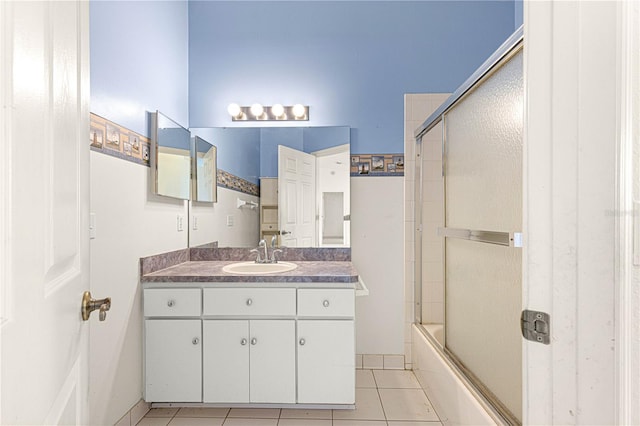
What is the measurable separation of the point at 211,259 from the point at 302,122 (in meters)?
1.16

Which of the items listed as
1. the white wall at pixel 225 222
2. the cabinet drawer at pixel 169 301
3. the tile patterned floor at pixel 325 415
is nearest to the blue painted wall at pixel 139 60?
the white wall at pixel 225 222

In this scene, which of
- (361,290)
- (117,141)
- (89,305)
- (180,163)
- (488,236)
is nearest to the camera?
(89,305)

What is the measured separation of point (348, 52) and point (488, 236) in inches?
69.3

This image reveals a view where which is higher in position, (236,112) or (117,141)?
(236,112)

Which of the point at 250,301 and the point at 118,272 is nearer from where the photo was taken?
the point at 118,272

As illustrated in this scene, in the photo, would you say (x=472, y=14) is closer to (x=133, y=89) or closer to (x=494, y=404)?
(x=133, y=89)

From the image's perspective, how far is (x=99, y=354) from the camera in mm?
1563

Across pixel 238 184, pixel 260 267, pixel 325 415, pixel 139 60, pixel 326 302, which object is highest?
pixel 139 60

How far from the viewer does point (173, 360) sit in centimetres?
188

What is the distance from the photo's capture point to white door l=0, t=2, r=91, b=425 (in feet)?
1.56

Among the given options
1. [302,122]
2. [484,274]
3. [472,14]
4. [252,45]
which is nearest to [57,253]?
[484,274]

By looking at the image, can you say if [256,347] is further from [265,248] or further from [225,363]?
[265,248]

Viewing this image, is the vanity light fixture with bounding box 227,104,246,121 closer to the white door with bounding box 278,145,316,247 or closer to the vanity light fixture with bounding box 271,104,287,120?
the vanity light fixture with bounding box 271,104,287,120

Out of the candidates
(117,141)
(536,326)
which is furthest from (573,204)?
(117,141)
